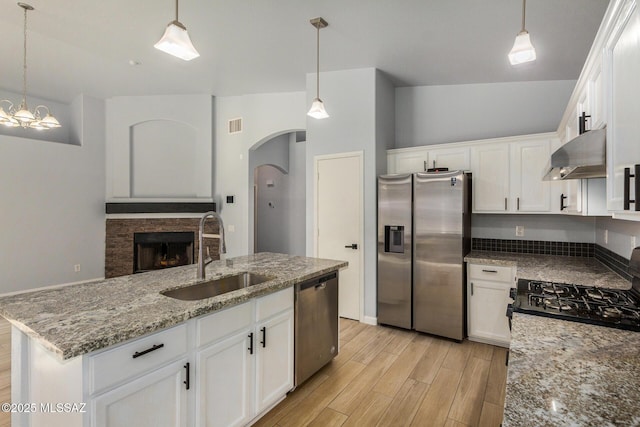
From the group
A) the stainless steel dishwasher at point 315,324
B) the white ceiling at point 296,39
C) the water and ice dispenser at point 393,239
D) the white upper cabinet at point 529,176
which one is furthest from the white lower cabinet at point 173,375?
the white upper cabinet at point 529,176

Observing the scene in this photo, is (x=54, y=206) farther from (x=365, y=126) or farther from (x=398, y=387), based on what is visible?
(x=398, y=387)

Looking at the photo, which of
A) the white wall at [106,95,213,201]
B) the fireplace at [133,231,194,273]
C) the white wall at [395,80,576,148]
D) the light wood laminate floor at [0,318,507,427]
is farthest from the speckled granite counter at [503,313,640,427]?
the fireplace at [133,231,194,273]

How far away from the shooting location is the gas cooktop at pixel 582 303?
1.56 metres

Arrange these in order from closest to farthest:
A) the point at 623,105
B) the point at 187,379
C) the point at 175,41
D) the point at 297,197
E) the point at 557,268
→ the point at 623,105
the point at 187,379
the point at 175,41
the point at 557,268
the point at 297,197

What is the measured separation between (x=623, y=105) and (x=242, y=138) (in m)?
5.16

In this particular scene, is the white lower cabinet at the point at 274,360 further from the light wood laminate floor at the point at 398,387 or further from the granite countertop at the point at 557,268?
the granite countertop at the point at 557,268

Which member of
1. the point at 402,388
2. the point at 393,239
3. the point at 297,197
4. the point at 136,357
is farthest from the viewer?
the point at 297,197

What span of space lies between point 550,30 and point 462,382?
9.91ft

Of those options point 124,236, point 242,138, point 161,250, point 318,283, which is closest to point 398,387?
point 318,283

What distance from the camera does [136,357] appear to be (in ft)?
4.60

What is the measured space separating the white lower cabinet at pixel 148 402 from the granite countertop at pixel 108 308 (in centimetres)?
23

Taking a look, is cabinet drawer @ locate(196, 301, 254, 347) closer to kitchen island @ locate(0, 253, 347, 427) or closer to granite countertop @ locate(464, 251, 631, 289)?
kitchen island @ locate(0, 253, 347, 427)

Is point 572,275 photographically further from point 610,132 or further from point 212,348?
point 212,348

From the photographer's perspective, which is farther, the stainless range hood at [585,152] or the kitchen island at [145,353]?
the stainless range hood at [585,152]
